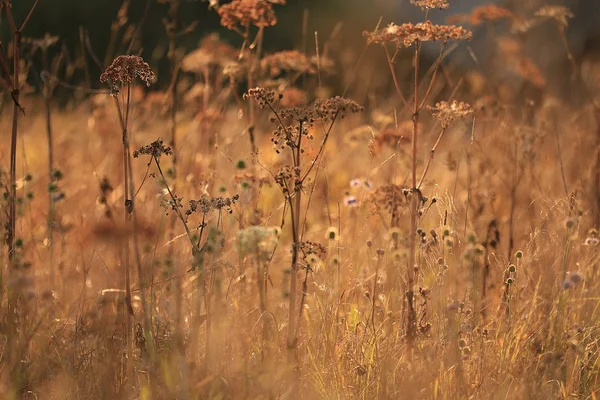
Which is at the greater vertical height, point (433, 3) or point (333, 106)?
point (433, 3)

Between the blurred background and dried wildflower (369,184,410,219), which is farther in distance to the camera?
the blurred background

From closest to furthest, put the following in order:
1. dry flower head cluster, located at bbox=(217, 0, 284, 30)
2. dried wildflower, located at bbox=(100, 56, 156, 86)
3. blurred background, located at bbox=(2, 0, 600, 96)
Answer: dried wildflower, located at bbox=(100, 56, 156, 86), dry flower head cluster, located at bbox=(217, 0, 284, 30), blurred background, located at bbox=(2, 0, 600, 96)

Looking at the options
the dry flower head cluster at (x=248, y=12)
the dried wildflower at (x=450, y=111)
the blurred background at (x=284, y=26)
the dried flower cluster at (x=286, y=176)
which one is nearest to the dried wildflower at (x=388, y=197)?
the dried wildflower at (x=450, y=111)

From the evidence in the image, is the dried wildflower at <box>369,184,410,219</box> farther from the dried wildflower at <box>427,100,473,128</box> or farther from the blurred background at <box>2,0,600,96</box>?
the blurred background at <box>2,0,600,96</box>

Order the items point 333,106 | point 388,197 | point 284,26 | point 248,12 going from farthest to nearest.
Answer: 1. point 284,26
2. point 248,12
3. point 388,197
4. point 333,106

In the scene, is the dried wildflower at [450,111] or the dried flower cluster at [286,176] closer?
the dried flower cluster at [286,176]

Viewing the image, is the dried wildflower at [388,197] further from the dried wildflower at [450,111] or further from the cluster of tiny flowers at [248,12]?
the cluster of tiny flowers at [248,12]

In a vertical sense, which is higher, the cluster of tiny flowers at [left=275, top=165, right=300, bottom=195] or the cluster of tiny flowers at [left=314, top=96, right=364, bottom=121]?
the cluster of tiny flowers at [left=314, top=96, right=364, bottom=121]

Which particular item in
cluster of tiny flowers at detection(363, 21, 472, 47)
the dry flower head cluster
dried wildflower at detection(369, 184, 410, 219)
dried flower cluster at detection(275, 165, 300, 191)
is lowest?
dried wildflower at detection(369, 184, 410, 219)

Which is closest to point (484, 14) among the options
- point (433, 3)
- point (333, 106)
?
point (433, 3)

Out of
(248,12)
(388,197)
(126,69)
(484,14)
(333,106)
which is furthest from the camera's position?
(484,14)

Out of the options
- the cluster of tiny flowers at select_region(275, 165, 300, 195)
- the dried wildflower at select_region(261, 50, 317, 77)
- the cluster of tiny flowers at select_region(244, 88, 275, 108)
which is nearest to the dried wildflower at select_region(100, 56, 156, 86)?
the cluster of tiny flowers at select_region(244, 88, 275, 108)

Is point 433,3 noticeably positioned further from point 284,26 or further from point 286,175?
point 284,26

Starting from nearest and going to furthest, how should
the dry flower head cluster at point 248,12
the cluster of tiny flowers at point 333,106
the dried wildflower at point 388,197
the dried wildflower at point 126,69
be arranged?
1. the dried wildflower at point 126,69
2. the cluster of tiny flowers at point 333,106
3. the dried wildflower at point 388,197
4. the dry flower head cluster at point 248,12
